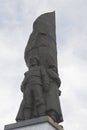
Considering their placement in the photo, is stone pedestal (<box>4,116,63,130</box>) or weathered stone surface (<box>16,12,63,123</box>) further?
weathered stone surface (<box>16,12,63,123</box>)

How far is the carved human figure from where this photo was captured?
12852 mm

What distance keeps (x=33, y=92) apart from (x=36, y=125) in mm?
1304

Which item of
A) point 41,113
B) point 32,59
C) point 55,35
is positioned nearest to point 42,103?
point 41,113

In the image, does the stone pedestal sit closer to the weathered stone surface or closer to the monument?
the monument

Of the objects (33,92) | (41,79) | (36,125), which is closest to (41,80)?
(41,79)

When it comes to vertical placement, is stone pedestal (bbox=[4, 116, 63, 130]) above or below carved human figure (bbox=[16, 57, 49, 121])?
below

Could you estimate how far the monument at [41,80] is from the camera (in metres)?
12.8

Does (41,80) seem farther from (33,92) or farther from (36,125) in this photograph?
(36,125)

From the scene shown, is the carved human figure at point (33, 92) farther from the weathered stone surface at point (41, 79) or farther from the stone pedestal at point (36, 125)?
the stone pedestal at point (36, 125)

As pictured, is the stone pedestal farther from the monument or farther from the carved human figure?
the carved human figure

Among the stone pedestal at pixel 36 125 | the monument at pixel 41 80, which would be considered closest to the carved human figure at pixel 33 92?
the monument at pixel 41 80

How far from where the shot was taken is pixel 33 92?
13.1 meters

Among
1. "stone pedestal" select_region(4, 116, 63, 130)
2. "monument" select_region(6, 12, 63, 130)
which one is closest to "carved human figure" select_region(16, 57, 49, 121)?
"monument" select_region(6, 12, 63, 130)

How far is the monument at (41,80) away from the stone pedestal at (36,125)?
0.25ft
